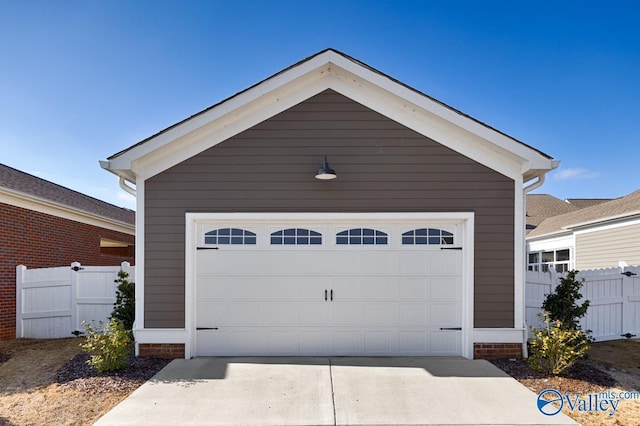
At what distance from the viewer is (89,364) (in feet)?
19.3

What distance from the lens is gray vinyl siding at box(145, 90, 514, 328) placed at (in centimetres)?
650

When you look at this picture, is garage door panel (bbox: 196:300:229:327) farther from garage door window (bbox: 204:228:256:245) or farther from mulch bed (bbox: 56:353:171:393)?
garage door window (bbox: 204:228:256:245)

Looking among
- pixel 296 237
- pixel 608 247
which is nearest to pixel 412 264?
pixel 296 237

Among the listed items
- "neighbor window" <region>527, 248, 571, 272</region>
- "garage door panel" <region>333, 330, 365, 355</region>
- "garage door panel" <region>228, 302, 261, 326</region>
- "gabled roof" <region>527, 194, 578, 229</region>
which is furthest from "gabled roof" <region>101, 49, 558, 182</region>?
"gabled roof" <region>527, 194, 578, 229</region>

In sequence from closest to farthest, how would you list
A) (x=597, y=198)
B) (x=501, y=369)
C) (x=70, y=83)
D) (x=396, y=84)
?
1. (x=501, y=369)
2. (x=396, y=84)
3. (x=70, y=83)
4. (x=597, y=198)

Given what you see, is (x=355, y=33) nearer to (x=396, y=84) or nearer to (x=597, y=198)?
(x=396, y=84)

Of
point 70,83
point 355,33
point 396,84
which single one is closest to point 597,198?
point 355,33

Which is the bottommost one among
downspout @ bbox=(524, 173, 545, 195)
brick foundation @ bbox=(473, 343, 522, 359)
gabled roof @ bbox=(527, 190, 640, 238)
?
brick foundation @ bbox=(473, 343, 522, 359)

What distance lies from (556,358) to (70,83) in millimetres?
11914

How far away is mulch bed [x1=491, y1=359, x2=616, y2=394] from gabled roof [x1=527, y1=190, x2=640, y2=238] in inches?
290

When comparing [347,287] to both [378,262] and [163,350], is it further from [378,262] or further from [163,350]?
[163,350]

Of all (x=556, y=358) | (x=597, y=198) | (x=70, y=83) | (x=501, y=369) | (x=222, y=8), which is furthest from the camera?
(x=597, y=198)

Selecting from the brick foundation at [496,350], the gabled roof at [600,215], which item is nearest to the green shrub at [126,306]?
the brick foundation at [496,350]

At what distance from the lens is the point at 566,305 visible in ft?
21.3
